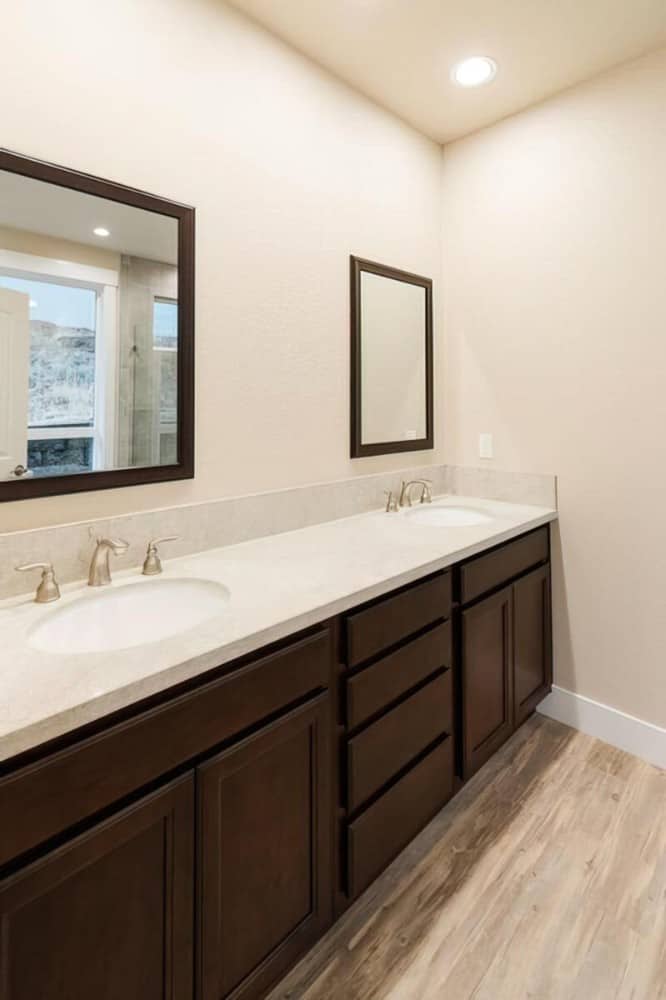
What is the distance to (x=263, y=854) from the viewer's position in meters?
1.11

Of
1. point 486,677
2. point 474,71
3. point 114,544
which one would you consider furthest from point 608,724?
point 474,71

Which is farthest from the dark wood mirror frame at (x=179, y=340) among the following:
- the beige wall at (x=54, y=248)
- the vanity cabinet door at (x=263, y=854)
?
the vanity cabinet door at (x=263, y=854)

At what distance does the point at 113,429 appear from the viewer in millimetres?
1464

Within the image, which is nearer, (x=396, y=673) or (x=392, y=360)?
(x=396, y=673)

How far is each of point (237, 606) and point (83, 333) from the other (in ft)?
2.68

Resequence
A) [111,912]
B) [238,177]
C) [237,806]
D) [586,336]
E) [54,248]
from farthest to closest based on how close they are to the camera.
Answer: [586,336] → [238,177] → [54,248] → [237,806] → [111,912]

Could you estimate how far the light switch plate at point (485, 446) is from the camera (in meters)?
2.49

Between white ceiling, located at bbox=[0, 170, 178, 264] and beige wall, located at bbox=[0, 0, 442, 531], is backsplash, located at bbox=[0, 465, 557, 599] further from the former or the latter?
white ceiling, located at bbox=[0, 170, 178, 264]

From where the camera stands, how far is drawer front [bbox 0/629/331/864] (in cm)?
77

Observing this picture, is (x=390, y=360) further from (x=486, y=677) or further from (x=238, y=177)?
(x=486, y=677)

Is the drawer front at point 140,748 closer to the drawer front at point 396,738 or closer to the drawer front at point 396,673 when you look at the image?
the drawer front at point 396,673

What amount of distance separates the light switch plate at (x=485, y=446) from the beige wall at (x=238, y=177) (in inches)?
18.1

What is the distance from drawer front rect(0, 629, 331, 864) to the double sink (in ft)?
0.75

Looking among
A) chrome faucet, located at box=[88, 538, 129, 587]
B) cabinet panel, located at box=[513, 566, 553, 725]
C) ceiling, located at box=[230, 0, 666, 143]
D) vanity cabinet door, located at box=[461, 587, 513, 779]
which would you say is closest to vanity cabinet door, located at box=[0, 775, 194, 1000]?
chrome faucet, located at box=[88, 538, 129, 587]
